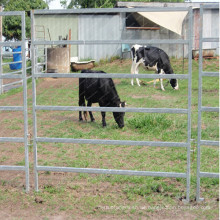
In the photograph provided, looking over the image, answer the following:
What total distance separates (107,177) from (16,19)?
26.7 meters

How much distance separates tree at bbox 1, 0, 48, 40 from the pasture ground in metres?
21.5

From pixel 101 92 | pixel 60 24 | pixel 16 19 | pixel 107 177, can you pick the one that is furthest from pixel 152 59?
pixel 16 19

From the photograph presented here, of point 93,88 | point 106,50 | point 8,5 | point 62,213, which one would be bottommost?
point 62,213

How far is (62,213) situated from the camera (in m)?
3.82

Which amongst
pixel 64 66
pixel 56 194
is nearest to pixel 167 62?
pixel 64 66

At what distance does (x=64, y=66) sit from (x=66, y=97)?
4911 millimetres

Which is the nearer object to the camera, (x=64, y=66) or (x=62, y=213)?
(x=62, y=213)

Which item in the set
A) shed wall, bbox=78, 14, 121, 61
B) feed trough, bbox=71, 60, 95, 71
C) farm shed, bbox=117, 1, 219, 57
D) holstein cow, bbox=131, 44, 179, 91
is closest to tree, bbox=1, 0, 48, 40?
shed wall, bbox=78, 14, 121, 61

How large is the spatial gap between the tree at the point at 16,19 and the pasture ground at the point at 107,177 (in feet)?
70.5

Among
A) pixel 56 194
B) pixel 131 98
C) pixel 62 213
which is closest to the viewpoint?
pixel 62 213

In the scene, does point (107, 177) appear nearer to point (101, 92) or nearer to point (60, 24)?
point (101, 92)

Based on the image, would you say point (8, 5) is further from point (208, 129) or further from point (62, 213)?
point (62, 213)

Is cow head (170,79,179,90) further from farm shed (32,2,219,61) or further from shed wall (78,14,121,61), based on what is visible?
shed wall (78,14,121,61)

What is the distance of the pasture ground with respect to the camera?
385 cm
